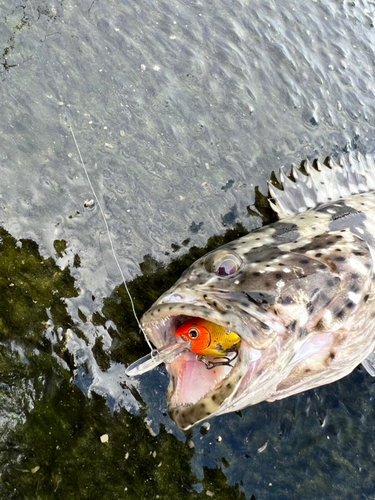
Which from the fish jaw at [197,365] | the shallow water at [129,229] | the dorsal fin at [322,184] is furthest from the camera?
the dorsal fin at [322,184]

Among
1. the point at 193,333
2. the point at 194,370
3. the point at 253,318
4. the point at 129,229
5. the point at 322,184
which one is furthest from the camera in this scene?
the point at 322,184

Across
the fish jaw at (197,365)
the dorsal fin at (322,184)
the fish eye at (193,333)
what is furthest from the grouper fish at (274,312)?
the dorsal fin at (322,184)

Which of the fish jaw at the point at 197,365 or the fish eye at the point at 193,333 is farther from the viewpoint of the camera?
the fish eye at the point at 193,333

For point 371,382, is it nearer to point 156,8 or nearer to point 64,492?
point 64,492

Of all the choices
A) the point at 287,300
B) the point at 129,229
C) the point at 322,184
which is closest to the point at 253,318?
the point at 287,300

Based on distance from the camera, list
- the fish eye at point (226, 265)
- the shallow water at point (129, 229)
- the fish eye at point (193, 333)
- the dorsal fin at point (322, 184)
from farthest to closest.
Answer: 1. the dorsal fin at point (322, 184)
2. the shallow water at point (129, 229)
3. the fish eye at point (226, 265)
4. the fish eye at point (193, 333)

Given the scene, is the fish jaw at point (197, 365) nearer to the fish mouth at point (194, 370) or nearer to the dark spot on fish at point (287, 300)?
the fish mouth at point (194, 370)

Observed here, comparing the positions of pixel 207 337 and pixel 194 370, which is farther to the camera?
pixel 194 370

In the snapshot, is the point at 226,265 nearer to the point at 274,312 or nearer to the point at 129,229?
the point at 274,312
